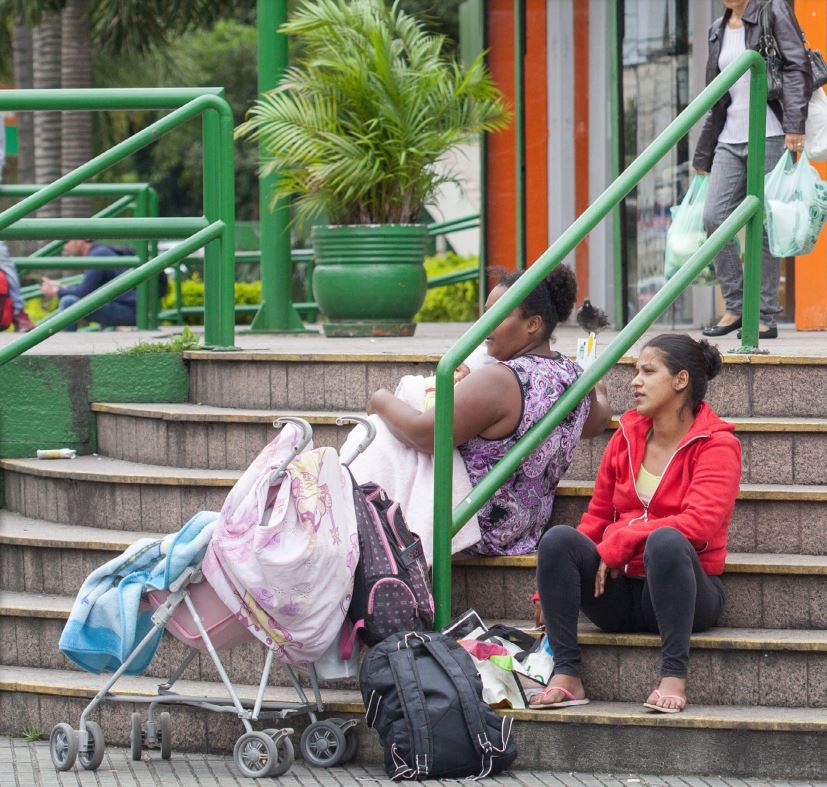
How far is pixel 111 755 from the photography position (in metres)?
5.26

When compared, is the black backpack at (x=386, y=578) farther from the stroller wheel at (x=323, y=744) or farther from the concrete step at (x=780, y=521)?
the concrete step at (x=780, y=521)

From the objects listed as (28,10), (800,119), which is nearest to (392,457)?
(800,119)

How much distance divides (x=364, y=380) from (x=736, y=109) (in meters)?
2.38

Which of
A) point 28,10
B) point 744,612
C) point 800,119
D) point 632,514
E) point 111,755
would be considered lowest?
point 111,755

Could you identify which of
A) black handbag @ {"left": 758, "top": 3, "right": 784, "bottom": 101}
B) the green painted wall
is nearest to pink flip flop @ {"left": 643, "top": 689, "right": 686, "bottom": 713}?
the green painted wall

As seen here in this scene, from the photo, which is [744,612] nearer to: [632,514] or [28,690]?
[632,514]

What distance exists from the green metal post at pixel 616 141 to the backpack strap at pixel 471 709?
4.97 meters

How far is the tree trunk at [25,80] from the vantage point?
24078 millimetres

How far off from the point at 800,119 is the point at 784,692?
301cm

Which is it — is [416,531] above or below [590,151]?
below

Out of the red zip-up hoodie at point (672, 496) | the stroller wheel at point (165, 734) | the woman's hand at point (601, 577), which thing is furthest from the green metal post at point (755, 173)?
the stroller wheel at point (165, 734)

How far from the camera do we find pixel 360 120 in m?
8.91

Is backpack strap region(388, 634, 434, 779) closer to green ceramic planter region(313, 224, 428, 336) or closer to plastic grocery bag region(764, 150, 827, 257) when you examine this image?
plastic grocery bag region(764, 150, 827, 257)

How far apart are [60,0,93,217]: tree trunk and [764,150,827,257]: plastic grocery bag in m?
13.5
